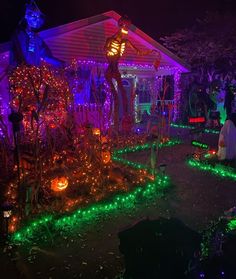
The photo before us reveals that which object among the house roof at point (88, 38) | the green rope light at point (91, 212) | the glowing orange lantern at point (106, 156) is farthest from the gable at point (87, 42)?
the green rope light at point (91, 212)

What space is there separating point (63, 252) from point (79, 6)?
13.1 m

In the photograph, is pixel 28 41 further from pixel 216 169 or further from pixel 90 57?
pixel 216 169

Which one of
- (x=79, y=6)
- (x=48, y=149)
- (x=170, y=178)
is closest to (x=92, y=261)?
(x=48, y=149)

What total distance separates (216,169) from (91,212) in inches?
169

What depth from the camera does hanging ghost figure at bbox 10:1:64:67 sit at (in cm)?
886

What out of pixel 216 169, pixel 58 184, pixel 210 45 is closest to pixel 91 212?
pixel 58 184

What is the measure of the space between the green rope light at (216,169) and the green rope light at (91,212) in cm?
158

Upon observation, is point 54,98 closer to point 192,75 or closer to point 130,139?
point 130,139

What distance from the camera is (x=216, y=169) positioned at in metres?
8.59

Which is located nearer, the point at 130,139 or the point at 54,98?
the point at 54,98

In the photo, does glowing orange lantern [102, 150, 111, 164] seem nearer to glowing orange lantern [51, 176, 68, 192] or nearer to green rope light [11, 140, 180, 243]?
green rope light [11, 140, 180, 243]

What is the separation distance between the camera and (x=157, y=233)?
400cm

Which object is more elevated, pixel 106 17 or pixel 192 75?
pixel 106 17

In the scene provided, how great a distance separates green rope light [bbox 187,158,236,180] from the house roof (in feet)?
21.5
